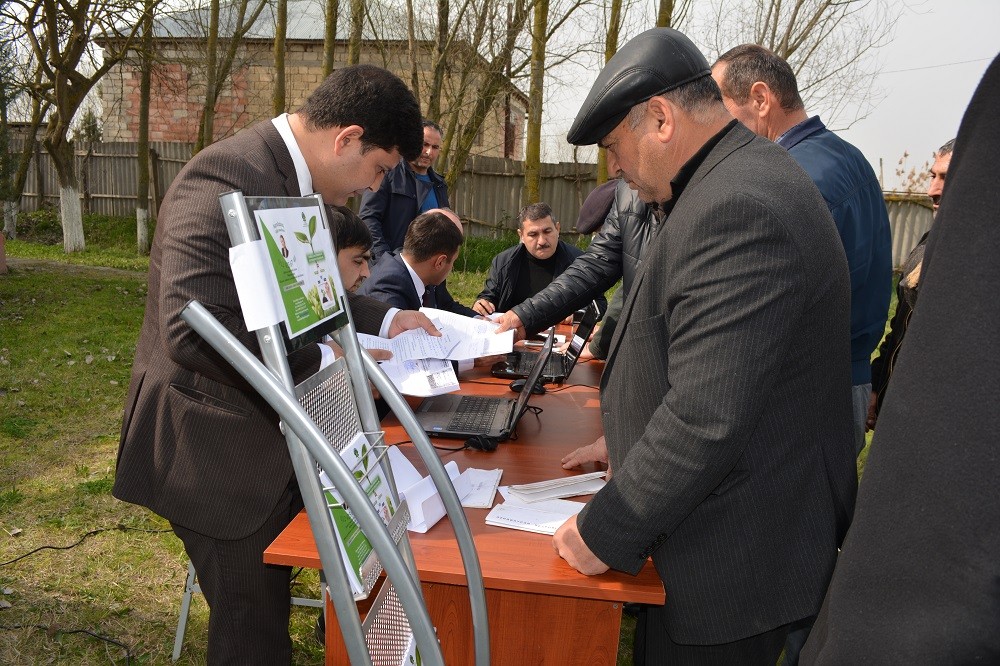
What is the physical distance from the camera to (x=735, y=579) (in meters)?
1.42

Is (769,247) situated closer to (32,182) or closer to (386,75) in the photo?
(386,75)

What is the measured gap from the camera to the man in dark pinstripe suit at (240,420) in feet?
5.85

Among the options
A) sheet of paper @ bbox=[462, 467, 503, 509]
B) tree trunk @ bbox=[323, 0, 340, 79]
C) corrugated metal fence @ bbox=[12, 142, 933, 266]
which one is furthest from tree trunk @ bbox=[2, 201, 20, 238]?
sheet of paper @ bbox=[462, 467, 503, 509]

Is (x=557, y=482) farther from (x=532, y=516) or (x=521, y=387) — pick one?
(x=521, y=387)

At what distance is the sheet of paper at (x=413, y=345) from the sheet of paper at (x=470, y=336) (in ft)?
0.14

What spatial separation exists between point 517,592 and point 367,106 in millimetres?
1182

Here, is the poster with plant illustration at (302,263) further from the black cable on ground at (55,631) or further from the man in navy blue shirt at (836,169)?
the black cable on ground at (55,631)

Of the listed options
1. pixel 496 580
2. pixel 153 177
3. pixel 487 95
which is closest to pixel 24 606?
pixel 496 580

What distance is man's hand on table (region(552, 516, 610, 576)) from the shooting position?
1.47 meters

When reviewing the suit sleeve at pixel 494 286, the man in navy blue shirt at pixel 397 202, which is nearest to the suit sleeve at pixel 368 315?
the man in navy blue shirt at pixel 397 202

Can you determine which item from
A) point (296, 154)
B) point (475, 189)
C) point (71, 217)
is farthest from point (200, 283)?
point (475, 189)

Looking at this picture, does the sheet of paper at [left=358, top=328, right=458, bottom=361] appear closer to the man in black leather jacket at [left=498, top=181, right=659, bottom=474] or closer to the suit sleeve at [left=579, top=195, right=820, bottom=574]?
the man in black leather jacket at [left=498, top=181, right=659, bottom=474]

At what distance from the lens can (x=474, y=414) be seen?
8.32ft

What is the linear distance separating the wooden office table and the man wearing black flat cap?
0.18ft
